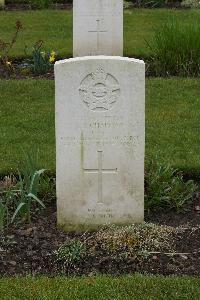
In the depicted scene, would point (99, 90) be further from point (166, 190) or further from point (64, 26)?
point (64, 26)

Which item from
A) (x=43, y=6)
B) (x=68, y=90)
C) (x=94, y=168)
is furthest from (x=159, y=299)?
(x=43, y=6)

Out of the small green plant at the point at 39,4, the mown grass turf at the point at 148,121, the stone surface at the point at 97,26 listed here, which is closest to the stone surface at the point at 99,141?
the mown grass turf at the point at 148,121

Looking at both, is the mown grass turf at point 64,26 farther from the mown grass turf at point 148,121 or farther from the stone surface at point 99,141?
the stone surface at point 99,141

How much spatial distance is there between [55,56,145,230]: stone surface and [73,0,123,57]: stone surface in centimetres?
413

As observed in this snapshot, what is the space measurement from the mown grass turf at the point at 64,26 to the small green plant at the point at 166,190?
461 cm

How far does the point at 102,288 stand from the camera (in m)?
4.59

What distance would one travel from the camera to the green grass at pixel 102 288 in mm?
4520

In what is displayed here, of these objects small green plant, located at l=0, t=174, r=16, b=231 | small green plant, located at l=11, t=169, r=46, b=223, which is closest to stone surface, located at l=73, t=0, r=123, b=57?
small green plant, located at l=0, t=174, r=16, b=231

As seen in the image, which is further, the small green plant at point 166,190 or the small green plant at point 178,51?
the small green plant at point 178,51

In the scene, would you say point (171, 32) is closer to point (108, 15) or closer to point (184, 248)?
point (108, 15)

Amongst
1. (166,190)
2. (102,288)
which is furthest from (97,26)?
(102,288)

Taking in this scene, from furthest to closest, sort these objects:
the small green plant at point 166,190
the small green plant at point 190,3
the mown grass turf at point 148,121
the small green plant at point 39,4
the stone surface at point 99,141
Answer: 1. the small green plant at point 190,3
2. the small green plant at point 39,4
3. the mown grass turf at point 148,121
4. the small green plant at point 166,190
5. the stone surface at point 99,141

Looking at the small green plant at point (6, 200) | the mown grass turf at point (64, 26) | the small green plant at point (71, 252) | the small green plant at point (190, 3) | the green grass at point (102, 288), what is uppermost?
the small green plant at point (190, 3)

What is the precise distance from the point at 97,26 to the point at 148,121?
186 centimetres
